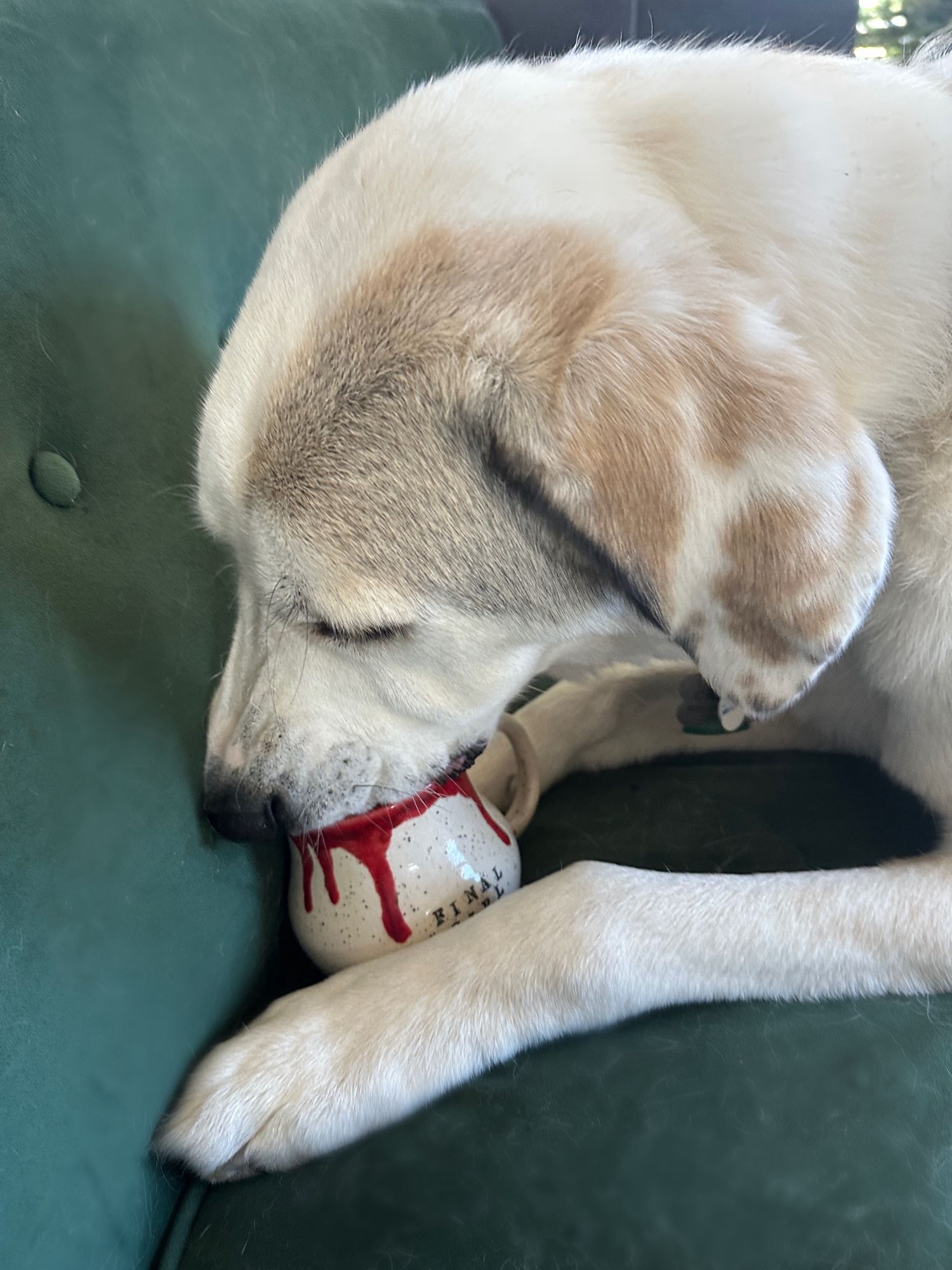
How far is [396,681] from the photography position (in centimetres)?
88

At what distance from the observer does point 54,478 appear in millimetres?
801

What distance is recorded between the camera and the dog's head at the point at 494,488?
2.26 ft

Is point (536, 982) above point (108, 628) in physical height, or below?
below

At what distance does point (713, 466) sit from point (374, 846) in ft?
1.61

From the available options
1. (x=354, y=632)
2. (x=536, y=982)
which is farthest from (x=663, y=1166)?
(x=354, y=632)

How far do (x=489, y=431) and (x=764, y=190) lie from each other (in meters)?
0.32

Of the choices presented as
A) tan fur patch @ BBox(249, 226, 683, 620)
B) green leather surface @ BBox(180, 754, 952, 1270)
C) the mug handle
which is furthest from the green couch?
the mug handle

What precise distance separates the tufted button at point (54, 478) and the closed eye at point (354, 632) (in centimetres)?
24

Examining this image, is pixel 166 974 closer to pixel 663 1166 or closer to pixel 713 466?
pixel 663 1166

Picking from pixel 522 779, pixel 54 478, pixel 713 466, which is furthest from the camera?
pixel 522 779

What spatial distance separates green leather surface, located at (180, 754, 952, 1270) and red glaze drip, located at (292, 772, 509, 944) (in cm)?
18

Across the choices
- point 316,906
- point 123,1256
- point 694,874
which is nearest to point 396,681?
point 316,906

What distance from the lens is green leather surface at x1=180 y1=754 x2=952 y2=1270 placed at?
68 centimetres

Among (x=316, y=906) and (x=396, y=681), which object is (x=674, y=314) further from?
(x=316, y=906)
